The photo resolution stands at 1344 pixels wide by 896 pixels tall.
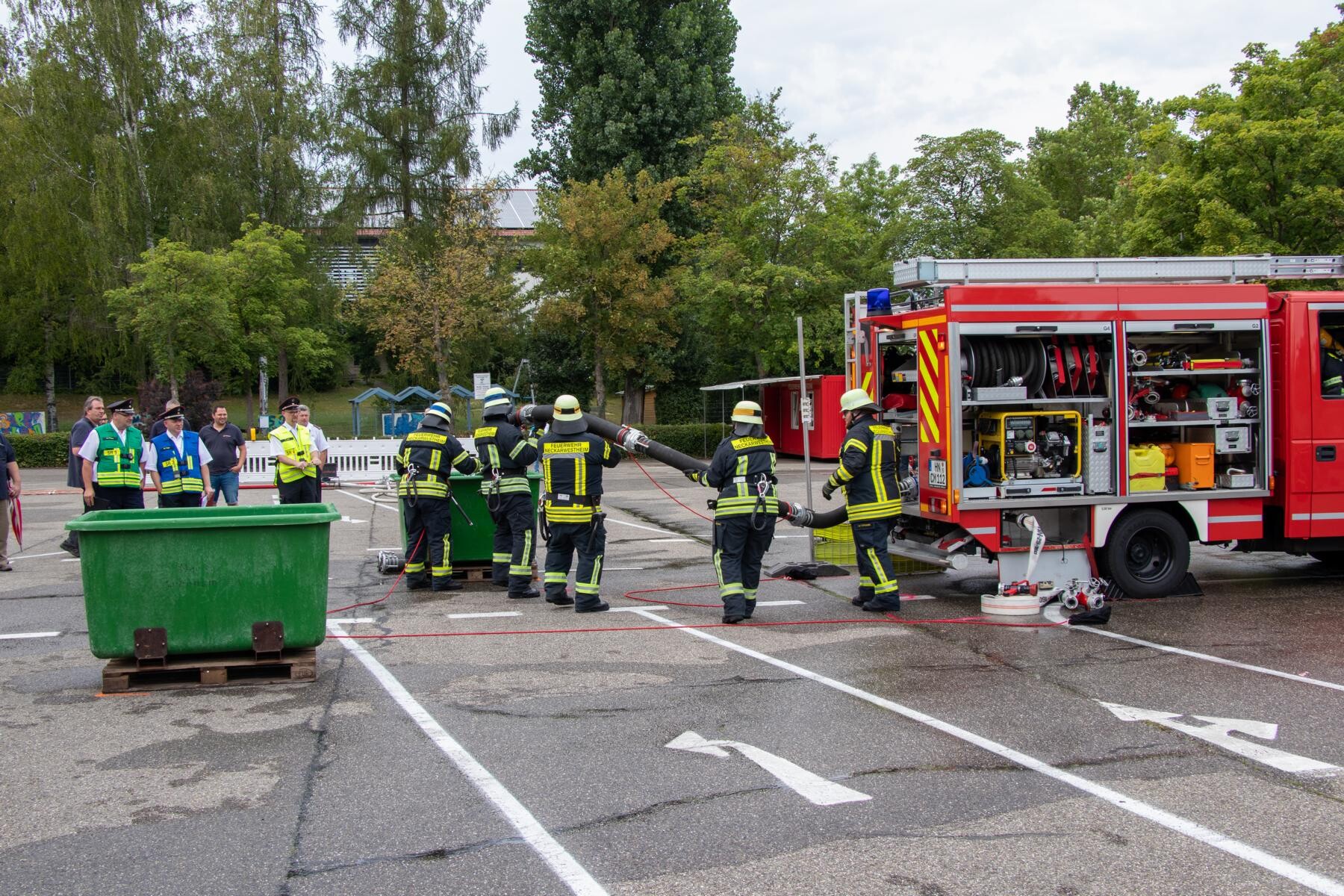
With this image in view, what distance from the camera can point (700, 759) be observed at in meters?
5.32

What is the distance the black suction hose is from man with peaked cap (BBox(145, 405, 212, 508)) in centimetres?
368

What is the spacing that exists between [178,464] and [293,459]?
1255 mm

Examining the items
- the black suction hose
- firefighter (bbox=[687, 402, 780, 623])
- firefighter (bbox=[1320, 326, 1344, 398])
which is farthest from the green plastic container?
firefighter (bbox=[1320, 326, 1344, 398])

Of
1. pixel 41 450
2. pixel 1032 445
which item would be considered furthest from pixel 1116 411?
pixel 41 450

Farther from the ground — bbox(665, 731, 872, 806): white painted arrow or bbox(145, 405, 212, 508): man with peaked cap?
bbox(145, 405, 212, 508): man with peaked cap

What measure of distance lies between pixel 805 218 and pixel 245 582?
26.0 metres

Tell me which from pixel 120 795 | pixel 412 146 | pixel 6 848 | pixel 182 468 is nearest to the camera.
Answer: pixel 6 848

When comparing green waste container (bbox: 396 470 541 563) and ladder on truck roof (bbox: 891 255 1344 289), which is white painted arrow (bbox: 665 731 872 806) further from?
green waste container (bbox: 396 470 541 563)

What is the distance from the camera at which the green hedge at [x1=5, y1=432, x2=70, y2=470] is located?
30.0 m

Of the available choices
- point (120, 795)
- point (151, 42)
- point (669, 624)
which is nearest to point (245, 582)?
point (120, 795)

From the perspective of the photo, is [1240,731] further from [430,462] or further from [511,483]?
[430,462]

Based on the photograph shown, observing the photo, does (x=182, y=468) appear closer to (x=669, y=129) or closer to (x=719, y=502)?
(x=719, y=502)

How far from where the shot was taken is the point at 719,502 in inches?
345

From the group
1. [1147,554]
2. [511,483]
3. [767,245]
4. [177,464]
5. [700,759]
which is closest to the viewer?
[700,759]
